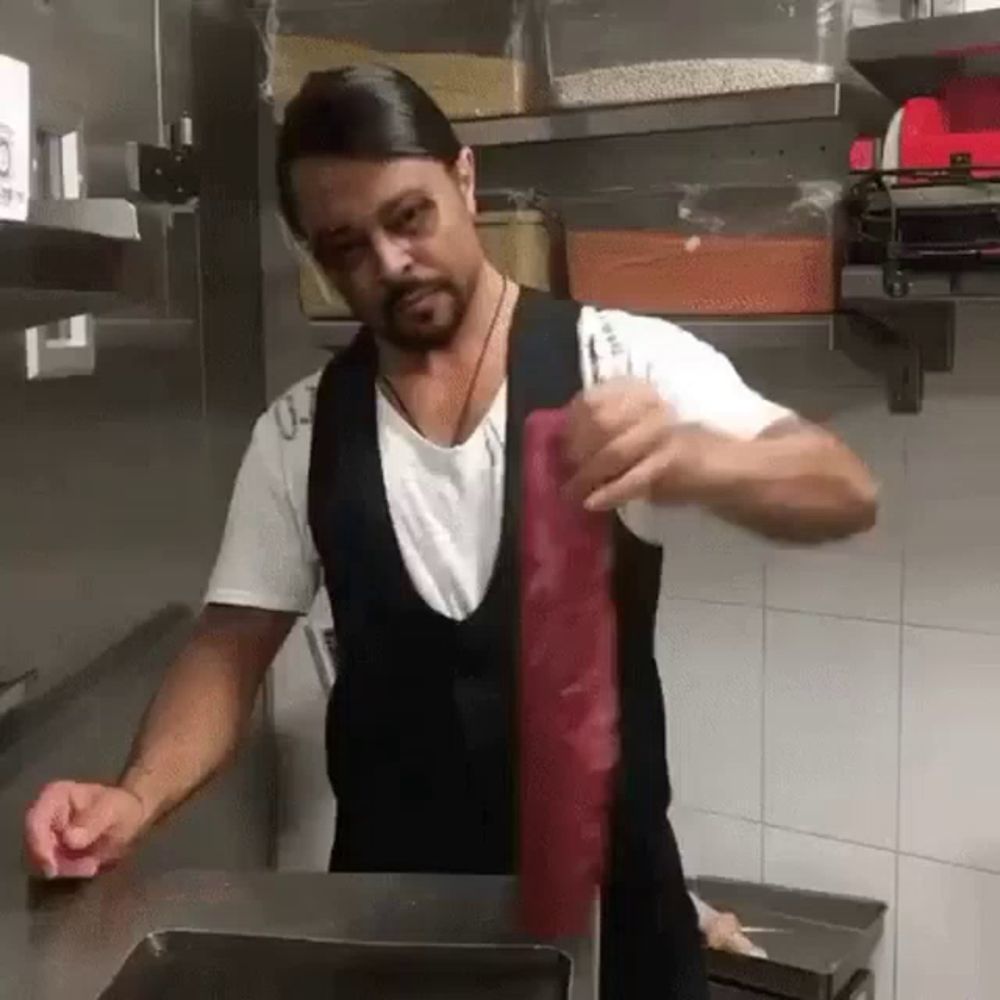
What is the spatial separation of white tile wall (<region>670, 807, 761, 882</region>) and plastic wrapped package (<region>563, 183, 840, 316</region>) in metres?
0.56

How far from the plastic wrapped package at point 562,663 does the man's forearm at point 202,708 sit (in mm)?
406

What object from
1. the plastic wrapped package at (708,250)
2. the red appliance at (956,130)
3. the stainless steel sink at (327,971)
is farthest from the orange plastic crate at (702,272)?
the stainless steel sink at (327,971)

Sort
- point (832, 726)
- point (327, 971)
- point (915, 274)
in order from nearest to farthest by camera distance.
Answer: point (327, 971) → point (915, 274) → point (832, 726)

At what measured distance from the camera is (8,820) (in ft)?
4.14

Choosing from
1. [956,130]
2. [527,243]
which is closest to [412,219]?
[527,243]

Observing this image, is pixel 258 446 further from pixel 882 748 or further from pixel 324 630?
pixel 882 748

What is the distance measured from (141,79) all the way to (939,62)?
716 millimetres

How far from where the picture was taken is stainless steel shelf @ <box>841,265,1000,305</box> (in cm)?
118

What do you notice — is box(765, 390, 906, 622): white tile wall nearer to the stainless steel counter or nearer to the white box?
the stainless steel counter

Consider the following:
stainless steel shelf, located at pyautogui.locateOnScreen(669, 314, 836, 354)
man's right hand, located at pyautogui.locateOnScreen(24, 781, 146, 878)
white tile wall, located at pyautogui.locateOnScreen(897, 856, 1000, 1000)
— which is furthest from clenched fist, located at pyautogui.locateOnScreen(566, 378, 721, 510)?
white tile wall, located at pyautogui.locateOnScreen(897, 856, 1000, 1000)

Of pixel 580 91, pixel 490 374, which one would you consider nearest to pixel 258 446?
pixel 490 374

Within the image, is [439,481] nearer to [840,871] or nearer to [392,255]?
[392,255]

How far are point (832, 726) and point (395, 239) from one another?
721mm

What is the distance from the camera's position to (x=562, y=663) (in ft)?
2.25
